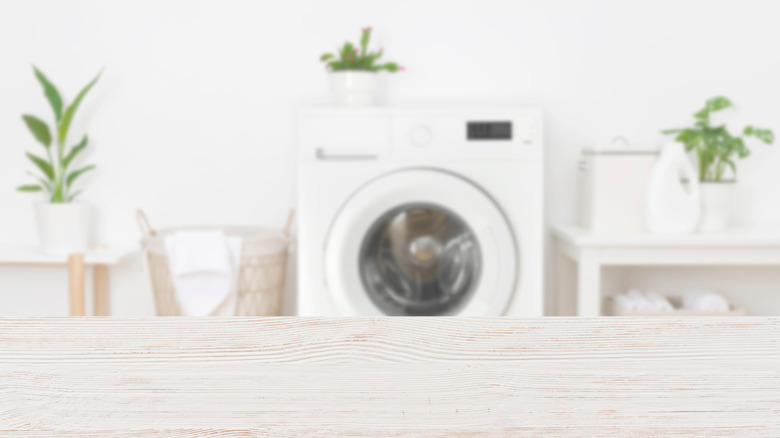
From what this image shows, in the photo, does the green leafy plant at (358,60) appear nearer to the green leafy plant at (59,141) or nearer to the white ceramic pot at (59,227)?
the green leafy plant at (59,141)

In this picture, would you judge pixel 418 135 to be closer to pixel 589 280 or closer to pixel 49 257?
pixel 589 280

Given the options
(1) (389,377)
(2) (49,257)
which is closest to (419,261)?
(2) (49,257)

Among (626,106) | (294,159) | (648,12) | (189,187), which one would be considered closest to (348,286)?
(294,159)

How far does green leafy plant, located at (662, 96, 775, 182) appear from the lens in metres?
2.22

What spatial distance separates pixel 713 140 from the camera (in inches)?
87.8

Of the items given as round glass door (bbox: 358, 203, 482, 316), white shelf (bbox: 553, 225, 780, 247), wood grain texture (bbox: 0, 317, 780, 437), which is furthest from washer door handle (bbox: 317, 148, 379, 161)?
wood grain texture (bbox: 0, 317, 780, 437)

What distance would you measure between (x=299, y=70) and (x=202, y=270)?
80cm

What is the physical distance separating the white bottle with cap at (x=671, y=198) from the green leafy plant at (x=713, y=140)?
130 millimetres

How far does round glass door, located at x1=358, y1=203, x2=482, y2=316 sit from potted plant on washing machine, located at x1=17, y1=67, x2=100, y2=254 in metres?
0.93

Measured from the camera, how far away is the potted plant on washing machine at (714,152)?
7.25 feet

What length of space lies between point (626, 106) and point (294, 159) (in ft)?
3.66

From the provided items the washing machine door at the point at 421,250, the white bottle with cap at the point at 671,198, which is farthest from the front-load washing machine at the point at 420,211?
the white bottle with cap at the point at 671,198

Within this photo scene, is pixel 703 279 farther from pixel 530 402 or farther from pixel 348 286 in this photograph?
pixel 530 402

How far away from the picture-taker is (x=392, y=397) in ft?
1.22
